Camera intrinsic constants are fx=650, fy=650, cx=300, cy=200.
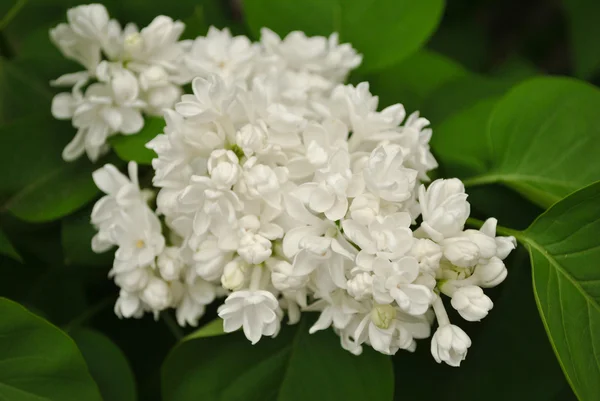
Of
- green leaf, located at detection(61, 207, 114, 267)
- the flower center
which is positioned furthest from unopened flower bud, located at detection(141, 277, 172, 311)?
the flower center

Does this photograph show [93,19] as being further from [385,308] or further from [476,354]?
[476,354]

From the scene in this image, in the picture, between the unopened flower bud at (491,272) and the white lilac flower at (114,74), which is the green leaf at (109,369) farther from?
the unopened flower bud at (491,272)

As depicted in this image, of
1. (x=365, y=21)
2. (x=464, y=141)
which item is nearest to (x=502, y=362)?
(x=464, y=141)

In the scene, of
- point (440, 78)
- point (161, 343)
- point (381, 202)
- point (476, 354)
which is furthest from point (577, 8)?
point (161, 343)

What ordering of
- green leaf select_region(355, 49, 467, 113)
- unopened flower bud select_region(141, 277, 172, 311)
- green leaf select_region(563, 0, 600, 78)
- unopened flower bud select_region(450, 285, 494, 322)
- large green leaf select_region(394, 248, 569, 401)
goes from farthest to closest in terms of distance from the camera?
green leaf select_region(563, 0, 600, 78), green leaf select_region(355, 49, 467, 113), large green leaf select_region(394, 248, 569, 401), unopened flower bud select_region(141, 277, 172, 311), unopened flower bud select_region(450, 285, 494, 322)

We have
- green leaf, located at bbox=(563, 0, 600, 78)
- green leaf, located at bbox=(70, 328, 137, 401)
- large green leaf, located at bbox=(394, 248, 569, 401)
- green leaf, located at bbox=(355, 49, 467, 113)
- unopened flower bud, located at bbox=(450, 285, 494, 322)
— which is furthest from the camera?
green leaf, located at bbox=(563, 0, 600, 78)

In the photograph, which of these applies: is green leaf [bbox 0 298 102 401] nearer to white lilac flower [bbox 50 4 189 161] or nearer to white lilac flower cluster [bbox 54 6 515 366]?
white lilac flower cluster [bbox 54 6 515 366]

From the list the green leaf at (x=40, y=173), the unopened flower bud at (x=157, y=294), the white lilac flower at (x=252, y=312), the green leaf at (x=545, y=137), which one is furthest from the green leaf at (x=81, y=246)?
the green leaf at (x=545, y=137)

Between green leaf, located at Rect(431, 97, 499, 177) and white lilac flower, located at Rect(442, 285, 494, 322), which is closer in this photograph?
white lilac flower, located at Rect(442, 285, 494, 322)
